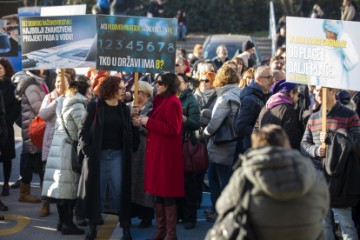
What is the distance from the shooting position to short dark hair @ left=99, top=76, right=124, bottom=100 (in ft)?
30.9

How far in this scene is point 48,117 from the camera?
433 inches

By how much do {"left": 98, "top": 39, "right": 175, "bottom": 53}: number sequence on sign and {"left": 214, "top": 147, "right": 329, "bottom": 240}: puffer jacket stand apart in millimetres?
4043

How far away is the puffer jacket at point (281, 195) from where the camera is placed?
580cm

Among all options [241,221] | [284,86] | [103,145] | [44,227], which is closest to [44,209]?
[44,227]

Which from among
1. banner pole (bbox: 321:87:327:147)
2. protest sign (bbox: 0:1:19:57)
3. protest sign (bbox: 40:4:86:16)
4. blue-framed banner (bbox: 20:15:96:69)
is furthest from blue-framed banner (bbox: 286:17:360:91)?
protest sign (bbox: 40:4:86:16)

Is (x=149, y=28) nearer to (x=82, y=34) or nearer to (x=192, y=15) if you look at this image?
(x=82, y=34)

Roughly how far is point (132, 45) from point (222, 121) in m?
1.39

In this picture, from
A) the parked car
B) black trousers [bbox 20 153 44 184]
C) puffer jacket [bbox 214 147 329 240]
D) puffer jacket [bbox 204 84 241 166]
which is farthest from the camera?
the parked car

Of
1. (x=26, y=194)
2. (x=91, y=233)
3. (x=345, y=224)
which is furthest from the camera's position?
(x=26, y=194)

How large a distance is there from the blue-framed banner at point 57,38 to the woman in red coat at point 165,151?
165 centimetres

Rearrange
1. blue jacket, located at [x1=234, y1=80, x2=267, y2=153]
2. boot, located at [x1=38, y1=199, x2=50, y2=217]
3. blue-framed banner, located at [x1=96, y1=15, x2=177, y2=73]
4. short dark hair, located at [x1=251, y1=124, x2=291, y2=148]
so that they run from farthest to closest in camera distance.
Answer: boot, located at [x1=38, y1=199, x2=50, y2=217] < blue jacket, located at [x1=234, y1=80, x2=267, y2=153] < blue-framed banner, located at [x1=96, y1=15, x2=177, y2=73] < short dark hair, located at [x1=251, y1=124, x2=291, y2=148]

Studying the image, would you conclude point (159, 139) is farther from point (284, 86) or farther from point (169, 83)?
point (284, 86)

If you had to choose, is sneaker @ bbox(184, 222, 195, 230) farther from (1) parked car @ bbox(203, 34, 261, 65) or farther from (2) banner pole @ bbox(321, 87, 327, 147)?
(1) parked car @ bbox(203, 34, 261, 65)

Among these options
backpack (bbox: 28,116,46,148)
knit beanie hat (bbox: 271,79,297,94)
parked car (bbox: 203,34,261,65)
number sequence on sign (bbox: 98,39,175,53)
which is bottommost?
parked car (bbox: 203,34,261,65)
